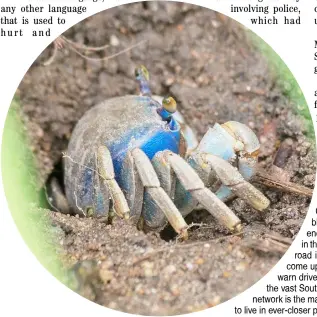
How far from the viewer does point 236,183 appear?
9.01 feet

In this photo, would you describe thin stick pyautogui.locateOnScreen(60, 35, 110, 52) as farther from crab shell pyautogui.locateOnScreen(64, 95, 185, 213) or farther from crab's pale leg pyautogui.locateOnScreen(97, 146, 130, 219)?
crab's pale leg pyautogui.locateOnScreen(97, 146, 130, 219)

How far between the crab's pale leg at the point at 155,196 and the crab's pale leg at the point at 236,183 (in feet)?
1.02

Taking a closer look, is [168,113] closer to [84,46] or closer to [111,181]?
[111,181]

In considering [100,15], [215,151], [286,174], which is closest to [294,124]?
[286,174]

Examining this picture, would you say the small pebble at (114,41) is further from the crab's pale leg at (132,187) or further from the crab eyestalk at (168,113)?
the crab's pale leg at (132,187)

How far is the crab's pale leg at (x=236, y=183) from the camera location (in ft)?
9.02

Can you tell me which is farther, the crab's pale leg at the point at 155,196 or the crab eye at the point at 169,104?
the crab eye at the point at 169,104

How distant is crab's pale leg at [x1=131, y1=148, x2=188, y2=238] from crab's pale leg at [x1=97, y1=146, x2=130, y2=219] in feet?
0.42

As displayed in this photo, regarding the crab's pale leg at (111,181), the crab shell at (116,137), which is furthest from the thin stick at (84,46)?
the crab's pale leg at (111,181)

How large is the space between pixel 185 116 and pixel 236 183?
1.19m

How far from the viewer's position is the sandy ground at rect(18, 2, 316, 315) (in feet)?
8.32

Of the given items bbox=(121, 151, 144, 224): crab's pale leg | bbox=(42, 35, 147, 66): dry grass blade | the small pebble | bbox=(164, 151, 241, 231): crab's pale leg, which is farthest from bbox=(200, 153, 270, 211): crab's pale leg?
the small pebble

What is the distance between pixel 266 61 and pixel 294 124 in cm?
55

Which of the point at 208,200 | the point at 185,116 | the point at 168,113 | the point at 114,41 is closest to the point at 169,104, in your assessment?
the point at 168,113
